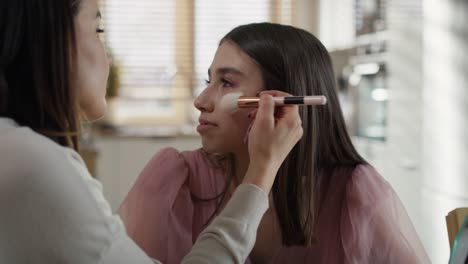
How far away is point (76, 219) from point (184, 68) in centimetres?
350

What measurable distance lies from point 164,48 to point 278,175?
3.02 metres

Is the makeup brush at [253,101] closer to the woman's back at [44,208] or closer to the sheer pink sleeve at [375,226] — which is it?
the sheer pink sleeve at [375,226]

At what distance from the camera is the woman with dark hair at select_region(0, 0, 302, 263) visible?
59cm

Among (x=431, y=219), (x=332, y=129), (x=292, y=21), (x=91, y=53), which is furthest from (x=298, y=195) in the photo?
(x=292, y=21)

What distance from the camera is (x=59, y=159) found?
603 mm

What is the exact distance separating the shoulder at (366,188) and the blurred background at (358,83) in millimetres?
147

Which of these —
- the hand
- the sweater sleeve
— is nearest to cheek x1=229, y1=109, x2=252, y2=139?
the hand

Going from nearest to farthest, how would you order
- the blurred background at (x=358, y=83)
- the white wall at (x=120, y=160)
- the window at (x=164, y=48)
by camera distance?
the blurred background at (x=358, y=83) → the white wall at (x=120, y=160) → the window at (x=164, y=48)

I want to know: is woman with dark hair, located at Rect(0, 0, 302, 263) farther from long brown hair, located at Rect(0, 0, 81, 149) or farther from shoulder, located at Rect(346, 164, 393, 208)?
shoulder, located at Rect(346, 164, 393, 208)

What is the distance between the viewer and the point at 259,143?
841 mm

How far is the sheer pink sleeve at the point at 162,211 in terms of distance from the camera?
109 centimetres

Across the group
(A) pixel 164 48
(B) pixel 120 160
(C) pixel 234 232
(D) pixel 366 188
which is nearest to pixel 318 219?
(D) pixel 366 188

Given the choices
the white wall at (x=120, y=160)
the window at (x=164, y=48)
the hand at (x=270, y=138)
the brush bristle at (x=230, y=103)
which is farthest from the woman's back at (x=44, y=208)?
the window at (x=164, y=48)

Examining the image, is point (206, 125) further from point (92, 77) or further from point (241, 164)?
point (92, 77)
